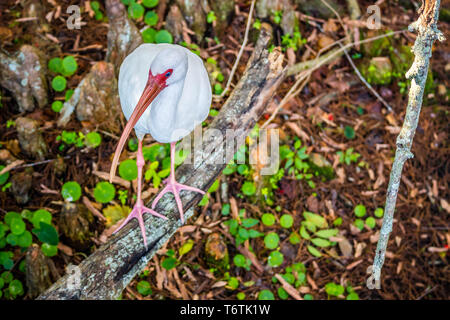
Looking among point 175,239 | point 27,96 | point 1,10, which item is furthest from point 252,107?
point 1,10

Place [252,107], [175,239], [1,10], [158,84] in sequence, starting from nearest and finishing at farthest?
[158,84], [252,107], [175,239], [1,10]

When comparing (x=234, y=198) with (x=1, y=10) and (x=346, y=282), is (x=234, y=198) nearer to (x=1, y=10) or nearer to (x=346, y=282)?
(x=346, y=282)

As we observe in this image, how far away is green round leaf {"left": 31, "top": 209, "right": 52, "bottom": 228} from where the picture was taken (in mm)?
2621

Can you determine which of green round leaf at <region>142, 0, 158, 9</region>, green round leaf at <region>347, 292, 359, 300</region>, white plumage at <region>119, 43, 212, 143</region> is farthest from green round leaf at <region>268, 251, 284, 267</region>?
green round leaf at <region>142, 0, 158, 9</region>

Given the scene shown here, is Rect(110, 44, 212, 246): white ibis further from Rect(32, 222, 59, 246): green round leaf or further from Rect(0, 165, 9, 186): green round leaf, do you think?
Rect(0, 165, 9, 186): green round leaf

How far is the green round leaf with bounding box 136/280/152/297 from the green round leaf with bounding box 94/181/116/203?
0.61m

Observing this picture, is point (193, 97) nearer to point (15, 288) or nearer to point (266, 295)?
point (266, 295)

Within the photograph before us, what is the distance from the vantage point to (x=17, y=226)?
100 inches

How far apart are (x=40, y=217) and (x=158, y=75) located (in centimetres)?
137

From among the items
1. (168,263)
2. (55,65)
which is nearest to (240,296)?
(168,263)

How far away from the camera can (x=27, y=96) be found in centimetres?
292

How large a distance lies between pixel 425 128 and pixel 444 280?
48.1 inches

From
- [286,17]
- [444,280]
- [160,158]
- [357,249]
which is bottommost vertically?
[444,280]

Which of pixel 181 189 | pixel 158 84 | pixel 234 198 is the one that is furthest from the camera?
pixel 234 198
